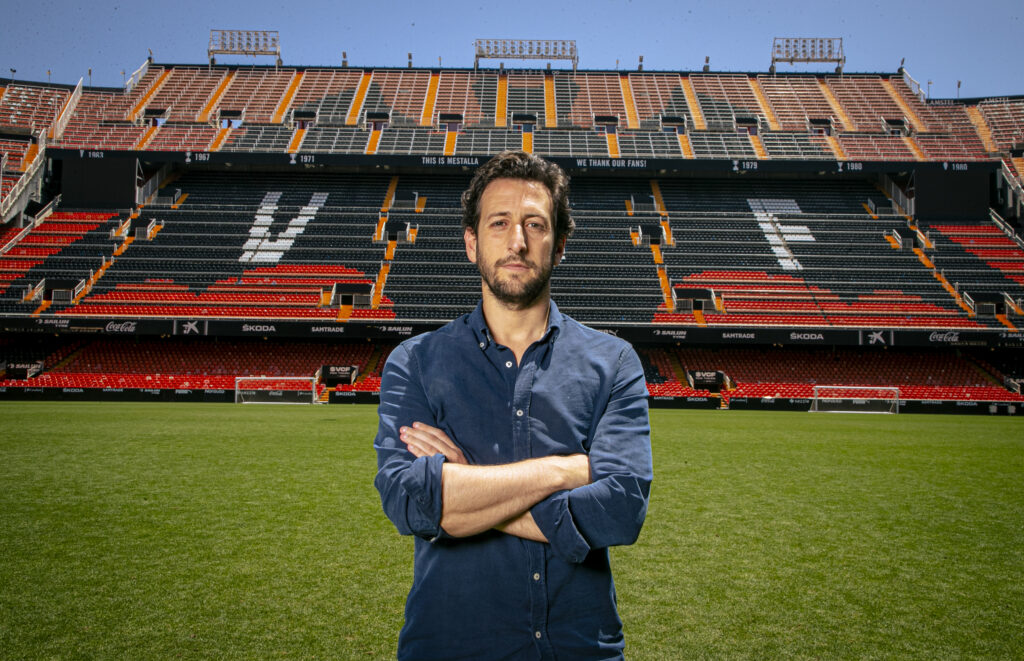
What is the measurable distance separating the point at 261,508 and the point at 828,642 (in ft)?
20.2

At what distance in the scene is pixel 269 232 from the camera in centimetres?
3747

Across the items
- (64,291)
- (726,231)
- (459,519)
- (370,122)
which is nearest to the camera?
(459,519)

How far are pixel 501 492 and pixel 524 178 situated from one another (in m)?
1.14

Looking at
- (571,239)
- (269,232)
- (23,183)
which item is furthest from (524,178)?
(23,183)

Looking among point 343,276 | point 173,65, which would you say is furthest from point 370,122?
point 173,65

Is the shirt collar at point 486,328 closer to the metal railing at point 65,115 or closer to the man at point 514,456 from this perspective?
the man at point 514,456

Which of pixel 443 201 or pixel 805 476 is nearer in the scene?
pixel 805 476

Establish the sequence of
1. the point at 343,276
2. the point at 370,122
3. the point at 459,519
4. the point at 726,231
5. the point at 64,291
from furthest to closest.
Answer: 1. the point at 370,122
2. the point at 726,231
3. the point at 343,276
4. the point at 64,291
5. the point at 459,519

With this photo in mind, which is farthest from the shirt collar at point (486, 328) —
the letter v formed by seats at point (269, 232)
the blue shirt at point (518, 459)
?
the letter v formed by seats at point (269, 232)

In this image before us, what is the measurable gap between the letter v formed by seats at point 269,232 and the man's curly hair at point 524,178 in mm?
35218

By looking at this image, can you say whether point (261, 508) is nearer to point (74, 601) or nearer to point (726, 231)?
point (74, 601)

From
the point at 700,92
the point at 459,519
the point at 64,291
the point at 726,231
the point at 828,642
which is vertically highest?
the point at 700,92

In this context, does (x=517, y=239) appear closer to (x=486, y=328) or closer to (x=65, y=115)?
(x=486, y=328)

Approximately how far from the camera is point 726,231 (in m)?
38.2
